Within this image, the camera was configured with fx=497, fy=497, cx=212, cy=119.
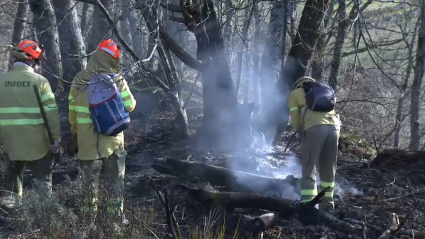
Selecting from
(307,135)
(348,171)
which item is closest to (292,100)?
(307,135)

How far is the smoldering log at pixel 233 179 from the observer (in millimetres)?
6109

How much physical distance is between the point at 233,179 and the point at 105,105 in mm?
2061

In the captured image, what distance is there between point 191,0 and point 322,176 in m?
3.03

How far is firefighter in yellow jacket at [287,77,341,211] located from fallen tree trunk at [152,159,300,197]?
1.94ft

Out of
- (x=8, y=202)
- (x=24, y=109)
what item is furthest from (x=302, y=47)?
(x=8, y=202)

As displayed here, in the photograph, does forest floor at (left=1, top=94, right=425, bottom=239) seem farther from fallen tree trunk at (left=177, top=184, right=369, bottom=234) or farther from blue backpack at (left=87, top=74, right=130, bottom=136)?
blue backpack at (left=87, top=74, right=130, bottom=136)

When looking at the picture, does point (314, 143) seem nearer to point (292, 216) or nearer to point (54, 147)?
point (292, 216)

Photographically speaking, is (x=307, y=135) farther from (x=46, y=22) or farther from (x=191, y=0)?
(x=46, y=22)

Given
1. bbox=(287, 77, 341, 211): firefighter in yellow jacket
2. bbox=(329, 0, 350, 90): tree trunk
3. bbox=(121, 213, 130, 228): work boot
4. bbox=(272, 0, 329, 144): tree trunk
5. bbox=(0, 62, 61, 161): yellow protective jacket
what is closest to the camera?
bbox=(121, 213, 130, 228): work boot

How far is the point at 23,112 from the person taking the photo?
5242 mm

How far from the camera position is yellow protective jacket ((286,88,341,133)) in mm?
5480

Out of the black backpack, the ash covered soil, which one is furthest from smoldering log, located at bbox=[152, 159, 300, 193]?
the black backpack

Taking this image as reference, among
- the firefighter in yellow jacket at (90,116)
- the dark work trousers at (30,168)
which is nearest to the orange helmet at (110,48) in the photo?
the firefighter in yellow jacket at (90,116)

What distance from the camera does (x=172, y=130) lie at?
8.92m
